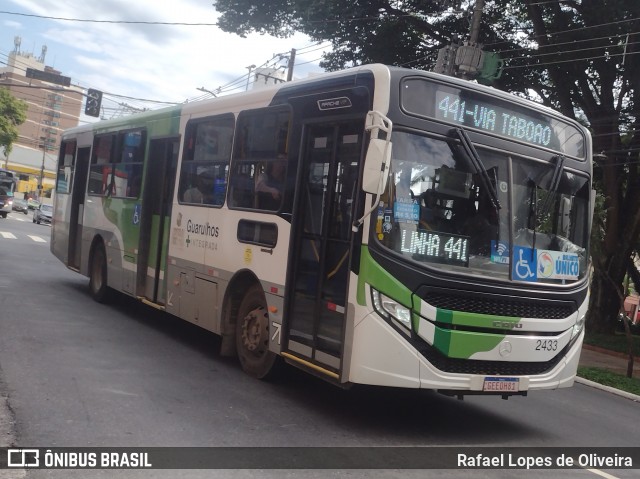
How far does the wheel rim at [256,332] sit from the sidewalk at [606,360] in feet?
→ 30.9

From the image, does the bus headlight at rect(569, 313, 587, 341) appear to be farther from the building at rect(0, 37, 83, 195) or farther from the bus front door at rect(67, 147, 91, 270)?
the building at rect(0, 37, 83, 195)

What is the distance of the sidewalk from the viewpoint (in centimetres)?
1533

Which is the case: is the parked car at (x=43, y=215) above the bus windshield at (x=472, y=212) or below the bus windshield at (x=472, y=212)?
below

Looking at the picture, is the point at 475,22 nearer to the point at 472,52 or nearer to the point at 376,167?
the point at 472,52

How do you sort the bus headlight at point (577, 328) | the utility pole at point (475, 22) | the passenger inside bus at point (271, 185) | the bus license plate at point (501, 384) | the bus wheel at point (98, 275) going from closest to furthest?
the bus license plate at point (501, 384) < the bus headlight at point (577, 328) < the passenger inside bus at point (271, 185) < the bus wheel at point (98, 275) < the utility pole at point (475, 22)

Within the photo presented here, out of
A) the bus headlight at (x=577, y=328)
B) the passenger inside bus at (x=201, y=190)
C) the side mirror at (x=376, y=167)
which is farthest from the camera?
the passenger inside bus at (x=201, y=190)

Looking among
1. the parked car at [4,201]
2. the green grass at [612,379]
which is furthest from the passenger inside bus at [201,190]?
the parked car at [4,201]

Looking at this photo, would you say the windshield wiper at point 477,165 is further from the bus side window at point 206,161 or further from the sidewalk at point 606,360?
the sidewalk at point 606,360

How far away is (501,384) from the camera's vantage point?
21.4 feet

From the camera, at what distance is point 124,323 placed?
11125 mm

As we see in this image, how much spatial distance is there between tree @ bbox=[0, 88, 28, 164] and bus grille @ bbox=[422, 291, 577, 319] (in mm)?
60681

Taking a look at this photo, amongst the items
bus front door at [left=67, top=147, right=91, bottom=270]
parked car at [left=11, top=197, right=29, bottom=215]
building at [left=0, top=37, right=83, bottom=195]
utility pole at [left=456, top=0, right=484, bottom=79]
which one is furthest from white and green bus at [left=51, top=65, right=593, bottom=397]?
building at [left=0, top=37, right=83, bottom=195]

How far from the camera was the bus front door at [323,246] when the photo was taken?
21.6ft

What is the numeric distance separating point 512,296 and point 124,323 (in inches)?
264
